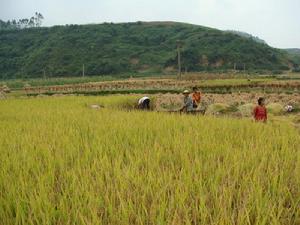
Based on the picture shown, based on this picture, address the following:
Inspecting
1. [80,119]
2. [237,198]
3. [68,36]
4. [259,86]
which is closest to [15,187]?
[237,198]

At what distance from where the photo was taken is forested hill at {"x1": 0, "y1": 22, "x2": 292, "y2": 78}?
213ft

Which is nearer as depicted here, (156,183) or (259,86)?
(156,183)

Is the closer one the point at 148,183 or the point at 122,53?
the point at 148,183

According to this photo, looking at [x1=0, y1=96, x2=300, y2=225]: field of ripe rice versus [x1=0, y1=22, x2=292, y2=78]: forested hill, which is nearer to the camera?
[x1=0, y1=96, x2=300, y2=225]: field of ripe rice

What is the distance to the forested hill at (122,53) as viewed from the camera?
213 ft

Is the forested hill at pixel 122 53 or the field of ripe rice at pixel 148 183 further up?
the forested hill at pixel 122 53

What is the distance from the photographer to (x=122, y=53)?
233ft

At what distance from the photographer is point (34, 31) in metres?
91.6

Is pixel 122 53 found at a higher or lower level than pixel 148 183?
higher

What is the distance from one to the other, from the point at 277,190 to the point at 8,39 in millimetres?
91232

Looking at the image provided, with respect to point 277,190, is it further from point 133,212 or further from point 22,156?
point 22,156

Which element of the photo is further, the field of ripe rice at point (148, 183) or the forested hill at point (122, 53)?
the forested hill at point (122, 53)

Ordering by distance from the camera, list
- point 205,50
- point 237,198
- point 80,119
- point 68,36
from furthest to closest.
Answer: point 68,36 < point 205,50 < point 80,119 < point 237,198

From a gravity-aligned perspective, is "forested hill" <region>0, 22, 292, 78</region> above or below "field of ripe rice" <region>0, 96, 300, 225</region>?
above
